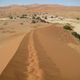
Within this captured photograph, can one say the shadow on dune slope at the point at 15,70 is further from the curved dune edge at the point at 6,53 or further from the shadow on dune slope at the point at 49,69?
the shadow on dune slope at the point at 49,69

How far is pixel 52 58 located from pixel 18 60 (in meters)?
2.10

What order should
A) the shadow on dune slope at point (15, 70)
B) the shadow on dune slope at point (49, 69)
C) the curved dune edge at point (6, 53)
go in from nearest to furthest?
1. the shadow on dune slope at point (15, 70)
2. the shadow on dune slope at point (49, 69)
3. the curved dune edge at point (6, 53)

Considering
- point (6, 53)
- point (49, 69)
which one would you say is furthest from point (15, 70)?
point (6, 53)

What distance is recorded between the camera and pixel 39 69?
10562mm

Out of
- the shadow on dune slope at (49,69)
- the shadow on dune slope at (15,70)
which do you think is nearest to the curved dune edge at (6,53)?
the shadow on dune slope at (15,70)

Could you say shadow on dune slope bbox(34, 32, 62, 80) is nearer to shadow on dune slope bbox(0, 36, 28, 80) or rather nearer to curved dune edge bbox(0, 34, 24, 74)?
shadow on dune slope bbox(0, 36, 28, 80)

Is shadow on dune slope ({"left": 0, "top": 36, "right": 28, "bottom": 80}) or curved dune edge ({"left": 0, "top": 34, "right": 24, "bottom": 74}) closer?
shadow on dune slope ({"left": 0, "top": 36, "right": 28, "bottom": 80})

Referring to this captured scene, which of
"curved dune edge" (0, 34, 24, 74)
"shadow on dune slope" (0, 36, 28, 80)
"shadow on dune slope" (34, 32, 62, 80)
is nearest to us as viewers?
"shadow on dune slope" (0, 36, 28, 80)

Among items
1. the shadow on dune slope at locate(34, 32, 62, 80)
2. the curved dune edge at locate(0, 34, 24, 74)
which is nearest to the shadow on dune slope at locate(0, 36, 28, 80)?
the curved dune edge at locate(0, 34, 24, 74)

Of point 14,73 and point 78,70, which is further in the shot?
point 78,70

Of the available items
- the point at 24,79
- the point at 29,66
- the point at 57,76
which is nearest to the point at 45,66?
the point at 29,66

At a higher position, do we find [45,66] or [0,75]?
[0,75]

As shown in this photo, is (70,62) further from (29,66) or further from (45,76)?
(45,76)

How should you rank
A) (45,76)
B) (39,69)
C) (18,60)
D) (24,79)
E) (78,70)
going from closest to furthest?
1. (24,79)
2. (45,76)
3. (39,69)
4. (78,70)
5. (18,60)
